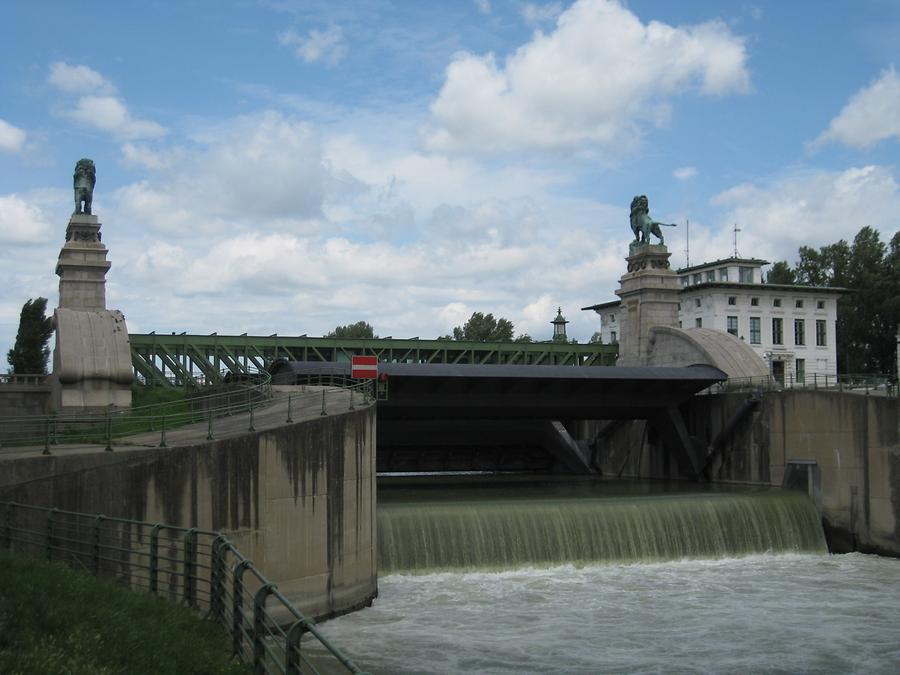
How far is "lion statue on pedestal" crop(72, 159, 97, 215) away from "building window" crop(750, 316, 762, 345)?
149 ft

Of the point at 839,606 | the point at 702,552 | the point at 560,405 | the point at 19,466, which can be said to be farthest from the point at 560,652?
the point at 560,405

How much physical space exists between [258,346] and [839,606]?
104 ft

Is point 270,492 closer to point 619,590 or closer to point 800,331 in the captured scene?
point 619,590

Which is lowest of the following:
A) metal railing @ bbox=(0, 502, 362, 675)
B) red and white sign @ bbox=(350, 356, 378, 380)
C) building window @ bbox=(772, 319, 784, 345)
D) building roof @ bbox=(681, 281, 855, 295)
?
metal railing @ bbox=(0, 502, 362, 675)

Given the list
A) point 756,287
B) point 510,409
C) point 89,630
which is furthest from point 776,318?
point 89,630

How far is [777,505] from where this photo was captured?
3756cm

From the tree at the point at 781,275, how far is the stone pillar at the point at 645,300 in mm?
44958

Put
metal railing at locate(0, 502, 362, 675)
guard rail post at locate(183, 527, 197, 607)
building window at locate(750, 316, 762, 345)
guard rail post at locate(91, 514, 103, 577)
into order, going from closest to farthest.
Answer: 1. metal railing at locate(0, 502, 362, 675)
2. guard rail post at locate(183, 527, 197, 607)
3. guard rail post at locate(91, 514, 103, 577)
4. building window at locate(750, 316, 762, 345)

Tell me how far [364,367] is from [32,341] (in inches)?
1430

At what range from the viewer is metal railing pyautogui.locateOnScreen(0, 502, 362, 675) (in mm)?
13141

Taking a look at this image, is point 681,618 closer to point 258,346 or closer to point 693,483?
point 693,483

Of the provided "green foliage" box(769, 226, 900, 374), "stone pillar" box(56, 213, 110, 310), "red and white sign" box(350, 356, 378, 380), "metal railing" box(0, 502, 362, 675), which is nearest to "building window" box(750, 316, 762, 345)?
"green foliage" box(769, 226, 900, 374)

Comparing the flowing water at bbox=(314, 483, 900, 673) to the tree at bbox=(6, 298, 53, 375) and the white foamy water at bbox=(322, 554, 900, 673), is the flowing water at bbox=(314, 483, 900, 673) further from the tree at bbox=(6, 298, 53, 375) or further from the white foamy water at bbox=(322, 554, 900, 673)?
the tree at bbox=(6, 298, 53, 375)

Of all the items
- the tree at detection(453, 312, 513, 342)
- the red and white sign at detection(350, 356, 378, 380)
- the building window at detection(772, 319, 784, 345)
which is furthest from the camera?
the tree at detection(453, 312, 513, 342)
